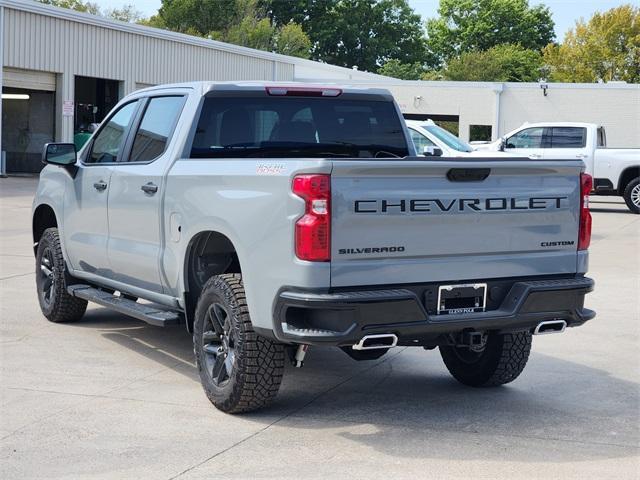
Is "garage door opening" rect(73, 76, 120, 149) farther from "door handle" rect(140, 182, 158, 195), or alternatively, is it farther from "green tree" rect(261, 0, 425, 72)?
"green tree" rect(261, 0, 425, 72)

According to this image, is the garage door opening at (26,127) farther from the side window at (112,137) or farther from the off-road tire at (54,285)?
the side window at (112,137)

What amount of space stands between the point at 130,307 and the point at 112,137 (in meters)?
1.57

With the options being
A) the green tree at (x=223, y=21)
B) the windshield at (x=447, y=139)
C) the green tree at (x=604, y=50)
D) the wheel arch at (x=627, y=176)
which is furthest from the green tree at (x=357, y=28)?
the windshield at (x=447, y=139)

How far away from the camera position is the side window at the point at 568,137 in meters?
23.8

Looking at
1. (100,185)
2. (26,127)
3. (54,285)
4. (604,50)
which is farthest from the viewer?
(604,50)

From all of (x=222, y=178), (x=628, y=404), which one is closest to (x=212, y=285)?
(x=222, y=178)

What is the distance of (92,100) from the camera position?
113 feet

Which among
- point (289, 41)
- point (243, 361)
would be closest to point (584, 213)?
point (243, 361)

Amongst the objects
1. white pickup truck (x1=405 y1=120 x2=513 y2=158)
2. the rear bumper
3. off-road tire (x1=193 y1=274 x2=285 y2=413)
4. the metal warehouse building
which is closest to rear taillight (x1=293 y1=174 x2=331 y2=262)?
the rear bumper

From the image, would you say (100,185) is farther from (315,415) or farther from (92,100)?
(92,100)

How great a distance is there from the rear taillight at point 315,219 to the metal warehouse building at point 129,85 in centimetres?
2549

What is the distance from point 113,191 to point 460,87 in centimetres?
3759

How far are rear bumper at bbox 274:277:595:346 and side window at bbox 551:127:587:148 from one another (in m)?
18.3

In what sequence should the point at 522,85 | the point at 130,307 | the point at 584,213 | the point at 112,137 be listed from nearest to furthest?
the point at 584,213 → the point at 130,307 → the point at 112,137 → the point at 522,85
